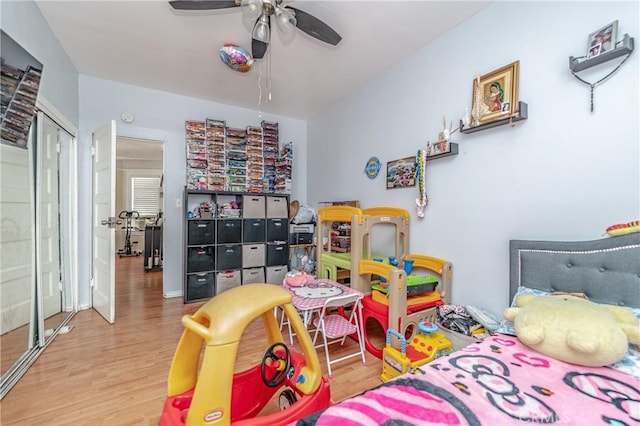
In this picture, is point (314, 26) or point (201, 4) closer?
point (201, 4)

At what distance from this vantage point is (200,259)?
11.2 feet

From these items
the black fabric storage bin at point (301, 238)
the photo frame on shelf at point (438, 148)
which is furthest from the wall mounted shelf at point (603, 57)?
the black fabric storage bin at point (301, 238)

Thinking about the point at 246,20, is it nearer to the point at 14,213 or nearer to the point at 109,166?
the point at 109,166

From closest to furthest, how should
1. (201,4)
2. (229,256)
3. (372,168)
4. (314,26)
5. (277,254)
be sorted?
(201,4) → (314,26) → (372,168) → (229,256) → (277,254)

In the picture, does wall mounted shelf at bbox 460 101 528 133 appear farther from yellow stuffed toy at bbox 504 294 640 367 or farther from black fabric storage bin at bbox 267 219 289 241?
black fabric storage bin at bbox 267 219 289 241

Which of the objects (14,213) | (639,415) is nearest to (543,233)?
(639,415)

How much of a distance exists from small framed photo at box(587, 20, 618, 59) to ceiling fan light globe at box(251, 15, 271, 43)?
6.54 feet

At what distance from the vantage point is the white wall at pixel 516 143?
4.88ft

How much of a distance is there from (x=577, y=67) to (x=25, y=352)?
164 inches

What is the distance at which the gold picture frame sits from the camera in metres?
1.86

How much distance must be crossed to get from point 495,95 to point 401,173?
1.02m

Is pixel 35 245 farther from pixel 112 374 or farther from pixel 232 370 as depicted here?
pixel 232 370

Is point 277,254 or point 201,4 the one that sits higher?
point 201,4

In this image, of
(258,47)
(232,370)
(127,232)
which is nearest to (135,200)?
(127,232)
